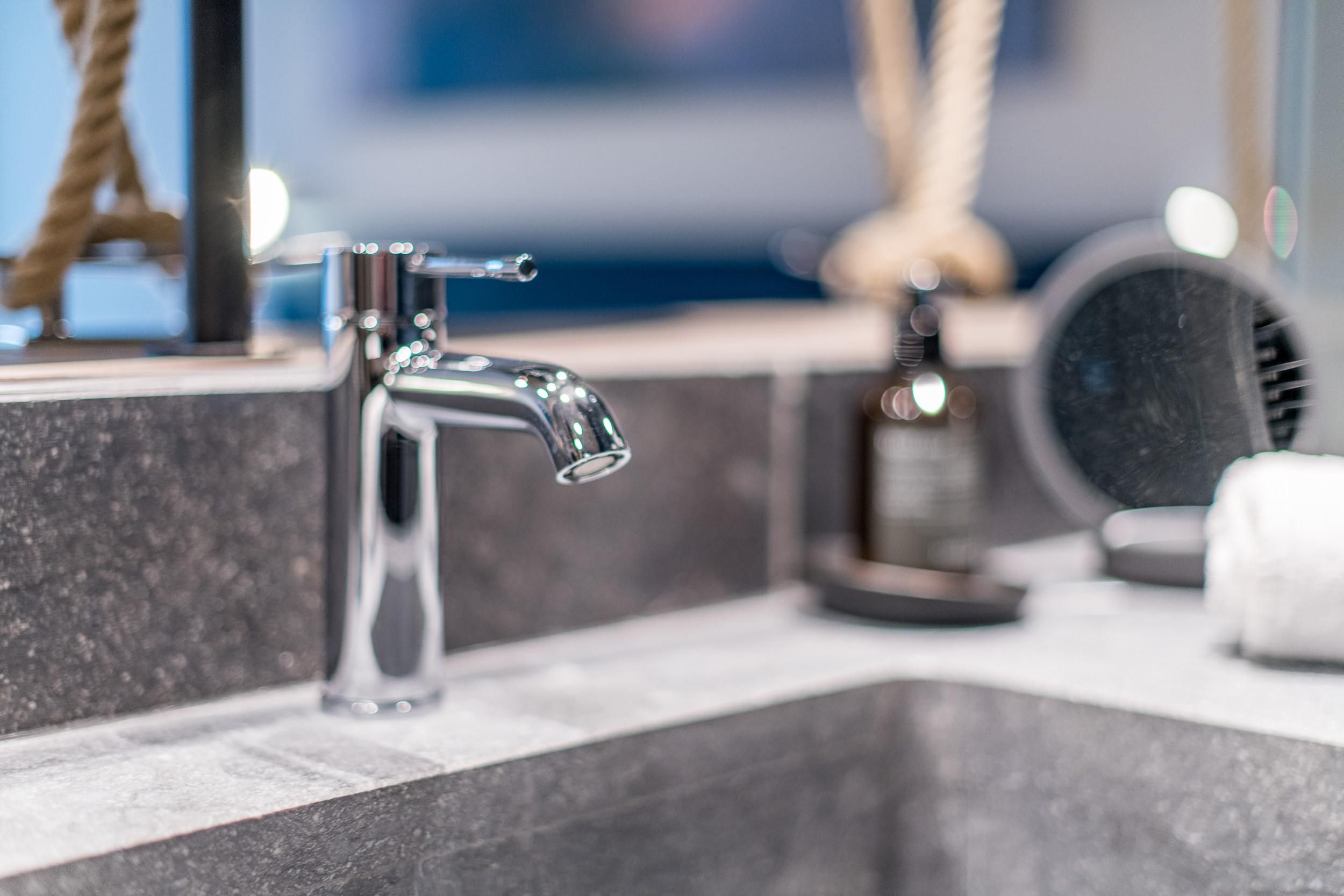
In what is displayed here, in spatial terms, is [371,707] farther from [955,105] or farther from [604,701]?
[955,105]

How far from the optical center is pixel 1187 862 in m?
0.50

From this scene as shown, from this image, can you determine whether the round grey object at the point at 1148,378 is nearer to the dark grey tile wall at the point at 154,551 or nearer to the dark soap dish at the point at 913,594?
the dark soap dish at the point at 913,594

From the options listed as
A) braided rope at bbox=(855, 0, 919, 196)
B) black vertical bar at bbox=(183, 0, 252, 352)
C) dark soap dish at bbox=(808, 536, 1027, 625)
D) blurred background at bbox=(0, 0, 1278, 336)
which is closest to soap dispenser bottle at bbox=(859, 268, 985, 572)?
dark soap dish at bbox=(808, 536, 1027, 625)

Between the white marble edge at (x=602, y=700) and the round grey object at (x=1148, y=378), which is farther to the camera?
the round grey object at (x=1148, y=378)

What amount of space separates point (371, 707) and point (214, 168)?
0.21 metres

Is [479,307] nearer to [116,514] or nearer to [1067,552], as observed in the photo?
[1067,552]

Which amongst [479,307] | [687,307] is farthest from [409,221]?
[687,307]

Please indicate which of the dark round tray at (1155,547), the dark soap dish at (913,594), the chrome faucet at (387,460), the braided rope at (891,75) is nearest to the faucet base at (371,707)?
the chrome faucet at (387,460)

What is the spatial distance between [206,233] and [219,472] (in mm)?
95

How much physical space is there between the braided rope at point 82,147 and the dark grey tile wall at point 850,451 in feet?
1.25

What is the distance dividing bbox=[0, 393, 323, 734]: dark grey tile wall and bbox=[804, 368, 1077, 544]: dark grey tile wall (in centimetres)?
31

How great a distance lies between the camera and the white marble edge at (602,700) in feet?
1.29

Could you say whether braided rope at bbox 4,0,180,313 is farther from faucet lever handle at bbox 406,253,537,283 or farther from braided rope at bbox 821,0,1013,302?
braided rope at bbox 821,0,1013,302

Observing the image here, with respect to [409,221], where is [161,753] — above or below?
below
